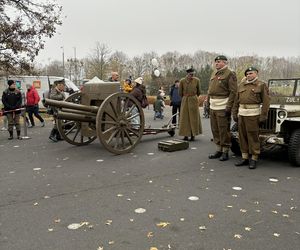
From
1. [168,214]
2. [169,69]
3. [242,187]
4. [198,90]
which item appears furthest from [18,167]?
[169,69]

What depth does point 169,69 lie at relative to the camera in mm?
61719

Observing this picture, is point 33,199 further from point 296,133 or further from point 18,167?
point 296,133

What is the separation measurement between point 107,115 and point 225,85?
2339mm

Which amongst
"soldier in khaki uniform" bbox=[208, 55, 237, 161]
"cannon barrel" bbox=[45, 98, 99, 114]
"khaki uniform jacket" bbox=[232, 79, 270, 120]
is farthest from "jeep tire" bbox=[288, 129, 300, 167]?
"cannon barrel" bbox=[45, 98, 99, 114]

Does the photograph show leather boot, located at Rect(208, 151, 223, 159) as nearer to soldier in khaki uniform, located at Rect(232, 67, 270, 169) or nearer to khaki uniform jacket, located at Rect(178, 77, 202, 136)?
soldier in khaki uniform, located at Rect(232, 67, 270, 169)

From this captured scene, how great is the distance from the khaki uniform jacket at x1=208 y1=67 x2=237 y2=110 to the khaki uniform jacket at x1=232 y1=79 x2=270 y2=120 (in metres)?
0.28

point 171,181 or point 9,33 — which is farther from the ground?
point 9,33

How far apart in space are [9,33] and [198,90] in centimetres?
852

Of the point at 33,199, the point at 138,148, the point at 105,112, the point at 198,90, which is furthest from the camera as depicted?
the point at 198,90

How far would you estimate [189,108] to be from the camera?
8828mm

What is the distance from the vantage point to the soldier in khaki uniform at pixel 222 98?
21.3 feet

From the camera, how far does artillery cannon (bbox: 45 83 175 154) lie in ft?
22.9

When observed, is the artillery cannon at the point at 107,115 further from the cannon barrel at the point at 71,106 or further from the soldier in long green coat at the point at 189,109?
the soldier in long green coat at the point at 189,109

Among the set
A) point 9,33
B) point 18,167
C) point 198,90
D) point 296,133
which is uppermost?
point 9,33
